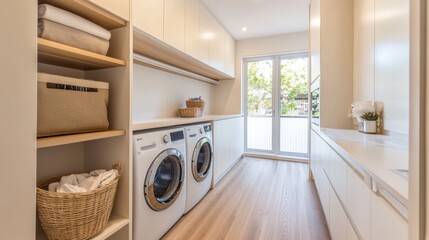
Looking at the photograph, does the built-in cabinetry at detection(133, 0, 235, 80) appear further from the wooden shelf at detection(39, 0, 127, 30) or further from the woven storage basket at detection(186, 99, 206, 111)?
the woven storage basket at detection(186, 99, 206, 111)

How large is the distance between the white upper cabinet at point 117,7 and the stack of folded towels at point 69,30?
0.40 feet

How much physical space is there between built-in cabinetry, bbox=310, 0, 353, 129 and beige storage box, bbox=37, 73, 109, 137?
7.15ft

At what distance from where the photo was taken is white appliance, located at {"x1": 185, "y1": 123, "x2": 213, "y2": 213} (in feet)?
6.39

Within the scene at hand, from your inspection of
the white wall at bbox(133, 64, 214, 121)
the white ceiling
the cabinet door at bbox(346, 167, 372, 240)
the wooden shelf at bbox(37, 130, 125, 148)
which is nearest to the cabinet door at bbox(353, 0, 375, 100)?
the white ceiling

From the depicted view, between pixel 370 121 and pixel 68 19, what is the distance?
214 cm

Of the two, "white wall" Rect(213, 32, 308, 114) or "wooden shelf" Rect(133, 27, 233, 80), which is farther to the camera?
"white wall" Rect(213, 32, 308, 114)

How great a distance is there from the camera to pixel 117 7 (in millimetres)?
1119

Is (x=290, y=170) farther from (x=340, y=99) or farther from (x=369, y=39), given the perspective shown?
(x=369, y=39)

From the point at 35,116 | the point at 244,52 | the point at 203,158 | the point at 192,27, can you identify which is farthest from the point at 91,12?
the point at 244,52

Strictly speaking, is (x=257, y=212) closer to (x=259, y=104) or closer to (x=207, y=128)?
(x=207, y=128)

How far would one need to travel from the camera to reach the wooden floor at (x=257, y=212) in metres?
1.66

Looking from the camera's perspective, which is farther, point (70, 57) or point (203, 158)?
point (203, 158)

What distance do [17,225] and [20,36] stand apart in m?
0.71

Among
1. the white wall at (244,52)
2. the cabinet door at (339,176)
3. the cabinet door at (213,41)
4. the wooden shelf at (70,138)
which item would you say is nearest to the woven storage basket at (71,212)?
the wooden shelf at (70,138)
